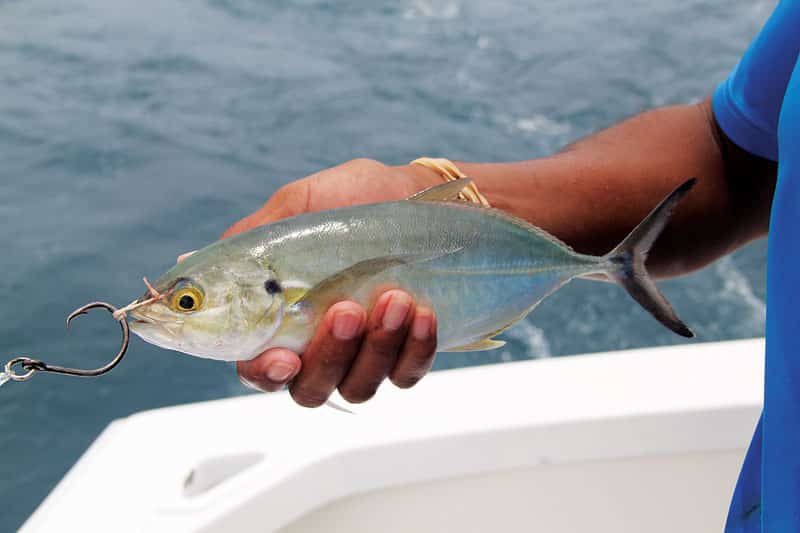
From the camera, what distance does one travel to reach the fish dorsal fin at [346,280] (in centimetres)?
131

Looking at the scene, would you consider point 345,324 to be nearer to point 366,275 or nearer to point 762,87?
point 366,275

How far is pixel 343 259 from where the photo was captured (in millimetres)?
1317

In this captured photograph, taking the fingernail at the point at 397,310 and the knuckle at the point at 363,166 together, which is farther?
the knuckle at the point at 363,166

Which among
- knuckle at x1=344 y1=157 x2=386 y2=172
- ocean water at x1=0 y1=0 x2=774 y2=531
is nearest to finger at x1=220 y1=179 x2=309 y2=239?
knuckle at x1=344 y1=157 x2=386 y2=172

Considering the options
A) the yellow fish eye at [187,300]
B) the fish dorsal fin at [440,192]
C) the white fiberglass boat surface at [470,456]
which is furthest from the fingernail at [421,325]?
the white fiberglass boat surface at [470,456]

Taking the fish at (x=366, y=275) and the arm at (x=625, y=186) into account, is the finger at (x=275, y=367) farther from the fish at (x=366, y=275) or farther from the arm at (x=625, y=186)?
the arm at (x=625, y=186)

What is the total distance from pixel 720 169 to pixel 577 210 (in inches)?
16.7

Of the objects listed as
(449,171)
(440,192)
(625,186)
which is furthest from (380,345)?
(625,186)

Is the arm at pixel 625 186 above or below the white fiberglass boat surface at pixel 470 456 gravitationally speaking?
above

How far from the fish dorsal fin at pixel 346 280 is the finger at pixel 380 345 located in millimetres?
48

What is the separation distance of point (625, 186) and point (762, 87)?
1.42 ft

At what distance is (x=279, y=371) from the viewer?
1362mm

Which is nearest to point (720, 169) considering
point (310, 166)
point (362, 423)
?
point (362, 423)

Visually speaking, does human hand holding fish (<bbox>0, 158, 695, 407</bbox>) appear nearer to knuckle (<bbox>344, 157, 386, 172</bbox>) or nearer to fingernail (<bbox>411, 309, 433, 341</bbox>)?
fingernail (<bbox>411, 309, 433, 341</bbox>)
